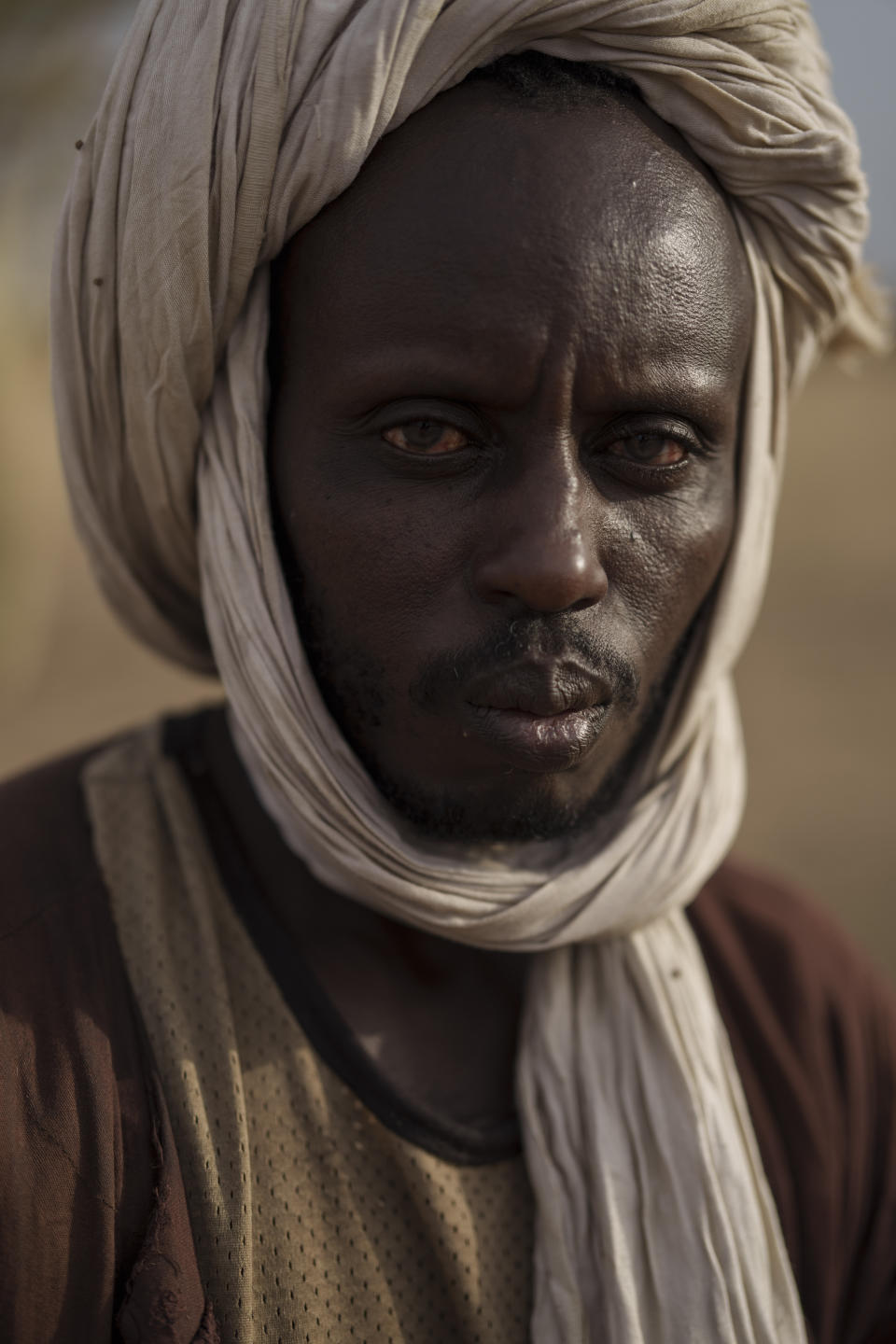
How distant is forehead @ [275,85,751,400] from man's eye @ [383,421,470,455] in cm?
8

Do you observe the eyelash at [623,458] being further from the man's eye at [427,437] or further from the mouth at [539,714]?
the mouth at [539,714]

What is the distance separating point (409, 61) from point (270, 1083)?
1.24m

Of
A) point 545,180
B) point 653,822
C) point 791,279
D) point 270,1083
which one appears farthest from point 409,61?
point 270,1083

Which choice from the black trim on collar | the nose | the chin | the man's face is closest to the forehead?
the man's face

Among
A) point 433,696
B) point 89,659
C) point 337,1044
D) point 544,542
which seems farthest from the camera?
point 89,659

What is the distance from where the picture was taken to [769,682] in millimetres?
8523

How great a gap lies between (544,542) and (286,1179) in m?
0.83

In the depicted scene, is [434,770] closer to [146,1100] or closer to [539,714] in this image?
[539,714]

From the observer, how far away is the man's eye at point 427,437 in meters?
1.45

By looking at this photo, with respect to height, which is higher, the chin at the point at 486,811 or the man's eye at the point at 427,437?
the man's eye at the point at 427,437

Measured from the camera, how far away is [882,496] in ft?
43.8

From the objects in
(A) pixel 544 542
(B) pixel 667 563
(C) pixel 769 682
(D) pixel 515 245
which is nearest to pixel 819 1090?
(B) pixel 667 563

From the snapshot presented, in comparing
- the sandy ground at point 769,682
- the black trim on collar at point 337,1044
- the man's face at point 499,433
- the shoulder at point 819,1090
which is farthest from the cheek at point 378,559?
the sandy ground at point 769,682

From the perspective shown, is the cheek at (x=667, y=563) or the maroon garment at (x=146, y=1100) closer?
the maroon garment at (x=146, y=1100)
